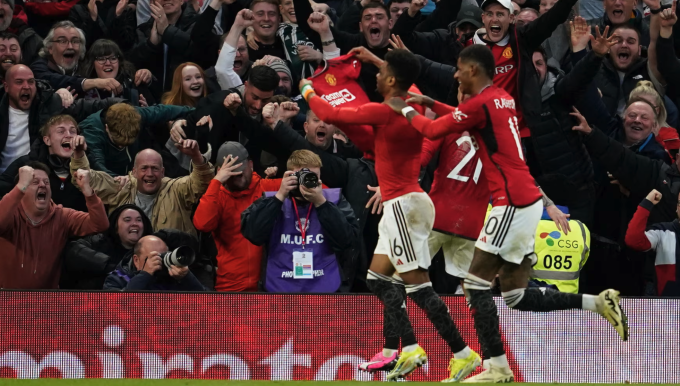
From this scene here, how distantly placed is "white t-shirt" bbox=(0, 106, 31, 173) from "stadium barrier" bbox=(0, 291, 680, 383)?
223 cm

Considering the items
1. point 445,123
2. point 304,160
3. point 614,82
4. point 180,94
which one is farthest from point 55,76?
point 614,82

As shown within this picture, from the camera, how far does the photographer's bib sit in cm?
1030

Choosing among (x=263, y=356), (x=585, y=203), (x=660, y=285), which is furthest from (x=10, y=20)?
(x=660, y=285)

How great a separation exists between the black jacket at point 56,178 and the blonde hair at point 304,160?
2244 millimetres

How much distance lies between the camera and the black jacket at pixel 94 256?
10.4 meters

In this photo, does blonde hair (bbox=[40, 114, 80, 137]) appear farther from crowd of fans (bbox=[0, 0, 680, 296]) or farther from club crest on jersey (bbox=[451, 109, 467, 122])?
club crest on jersey (bbox=[451, 109, 467, 122])

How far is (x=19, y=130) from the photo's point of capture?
461 inches

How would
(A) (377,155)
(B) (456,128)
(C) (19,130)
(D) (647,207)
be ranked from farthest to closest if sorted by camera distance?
(C) (19,130) → (D) (647,207) → (A) (377,155) → (B) (456,128)

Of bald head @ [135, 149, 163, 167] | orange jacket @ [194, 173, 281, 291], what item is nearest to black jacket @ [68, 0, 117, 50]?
bald head @ [135, 149, 163, 167]

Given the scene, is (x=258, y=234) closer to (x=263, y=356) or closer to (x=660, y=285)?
(x=263, y=356)

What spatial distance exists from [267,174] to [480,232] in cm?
300

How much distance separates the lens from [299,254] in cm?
1029

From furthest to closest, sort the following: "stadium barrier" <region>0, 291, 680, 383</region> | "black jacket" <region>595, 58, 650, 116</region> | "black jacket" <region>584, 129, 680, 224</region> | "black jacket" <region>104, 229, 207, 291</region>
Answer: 1. "black jacket" <region>595, 58, 650, 116</region>
2. "black jacket" <region>584, 129, 680, 224</region>
3. "black jacket" <region>104, 229, 207, 291</region>
4. "stadium barrier" <region>0, 291, 680, 383</region>

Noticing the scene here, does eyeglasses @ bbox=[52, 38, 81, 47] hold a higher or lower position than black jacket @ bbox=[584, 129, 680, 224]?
higher
